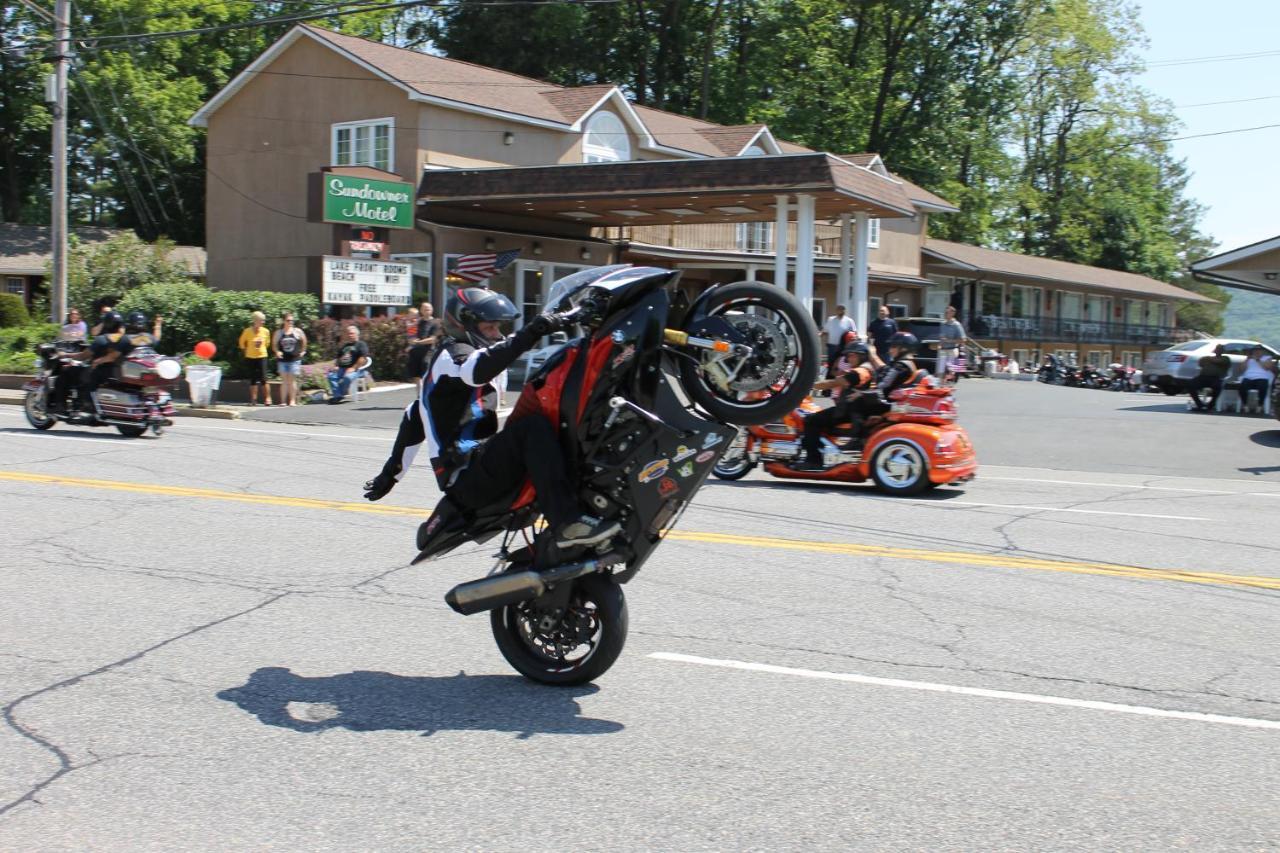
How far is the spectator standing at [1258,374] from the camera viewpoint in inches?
Answer: 968

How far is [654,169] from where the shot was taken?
24.9m

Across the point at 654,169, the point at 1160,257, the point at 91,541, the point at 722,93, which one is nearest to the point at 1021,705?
the point at 91,541

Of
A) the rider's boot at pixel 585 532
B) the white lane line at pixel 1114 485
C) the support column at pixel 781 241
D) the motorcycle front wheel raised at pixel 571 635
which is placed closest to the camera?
the rider's boot at pixel 585 532

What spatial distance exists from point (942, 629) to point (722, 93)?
166ft

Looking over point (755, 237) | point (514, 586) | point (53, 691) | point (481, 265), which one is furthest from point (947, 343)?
point (53, 691)

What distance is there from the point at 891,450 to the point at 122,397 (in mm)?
10600

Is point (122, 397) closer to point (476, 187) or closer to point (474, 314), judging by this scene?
point (476, 187)

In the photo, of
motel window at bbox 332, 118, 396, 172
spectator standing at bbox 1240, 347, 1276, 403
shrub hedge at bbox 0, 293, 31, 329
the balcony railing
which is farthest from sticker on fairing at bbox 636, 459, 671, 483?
the balcony railing

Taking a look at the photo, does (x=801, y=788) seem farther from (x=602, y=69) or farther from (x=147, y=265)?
(x=602, y=69)

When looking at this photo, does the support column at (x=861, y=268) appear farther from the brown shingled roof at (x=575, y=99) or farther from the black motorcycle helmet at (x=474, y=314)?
the black motorcycle helmet at (x=474, y=314)

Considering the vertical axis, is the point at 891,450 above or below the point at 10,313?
below

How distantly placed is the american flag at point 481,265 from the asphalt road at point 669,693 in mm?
16770

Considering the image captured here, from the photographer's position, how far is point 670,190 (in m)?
24.7

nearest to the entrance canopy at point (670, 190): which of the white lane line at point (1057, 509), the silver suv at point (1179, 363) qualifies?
the silver suv at point (1179, 363)
